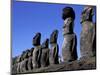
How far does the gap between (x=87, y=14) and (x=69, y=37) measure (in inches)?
14.2

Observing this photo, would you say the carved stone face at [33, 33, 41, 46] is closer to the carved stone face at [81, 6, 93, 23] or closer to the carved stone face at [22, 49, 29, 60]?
the carved stone face at [22, 49, 29, 60]

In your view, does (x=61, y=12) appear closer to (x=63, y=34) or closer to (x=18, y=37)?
(x=63, y=34)

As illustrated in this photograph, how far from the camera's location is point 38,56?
2664 mm

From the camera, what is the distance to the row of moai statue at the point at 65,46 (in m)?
2.63

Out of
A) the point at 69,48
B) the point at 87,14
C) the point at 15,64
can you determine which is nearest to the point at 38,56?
the point at 15,64

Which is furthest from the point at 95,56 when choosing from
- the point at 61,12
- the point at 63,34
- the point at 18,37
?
the point at 18,37

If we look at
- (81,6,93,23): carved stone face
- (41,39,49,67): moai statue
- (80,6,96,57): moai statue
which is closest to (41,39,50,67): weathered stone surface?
(41,39,49,67): moai statue

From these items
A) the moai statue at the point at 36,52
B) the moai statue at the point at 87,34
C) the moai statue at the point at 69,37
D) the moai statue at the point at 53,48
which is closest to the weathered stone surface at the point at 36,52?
the moai statue at the point at 36,52

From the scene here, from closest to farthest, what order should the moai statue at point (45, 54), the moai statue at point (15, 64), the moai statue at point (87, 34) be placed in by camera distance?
the moai statue at point (15, 64) → the moai statue at point (45, 54) → the moai statue at point (87, 34)

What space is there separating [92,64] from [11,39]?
101cm

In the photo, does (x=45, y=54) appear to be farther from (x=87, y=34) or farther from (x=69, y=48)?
(x=87, y=34)

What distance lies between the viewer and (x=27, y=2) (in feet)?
8.62

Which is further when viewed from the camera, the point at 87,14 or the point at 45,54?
the point at 87,14

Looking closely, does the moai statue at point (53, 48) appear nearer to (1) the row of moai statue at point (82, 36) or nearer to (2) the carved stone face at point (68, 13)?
(1) the row of moai statue at point (82, 36)
